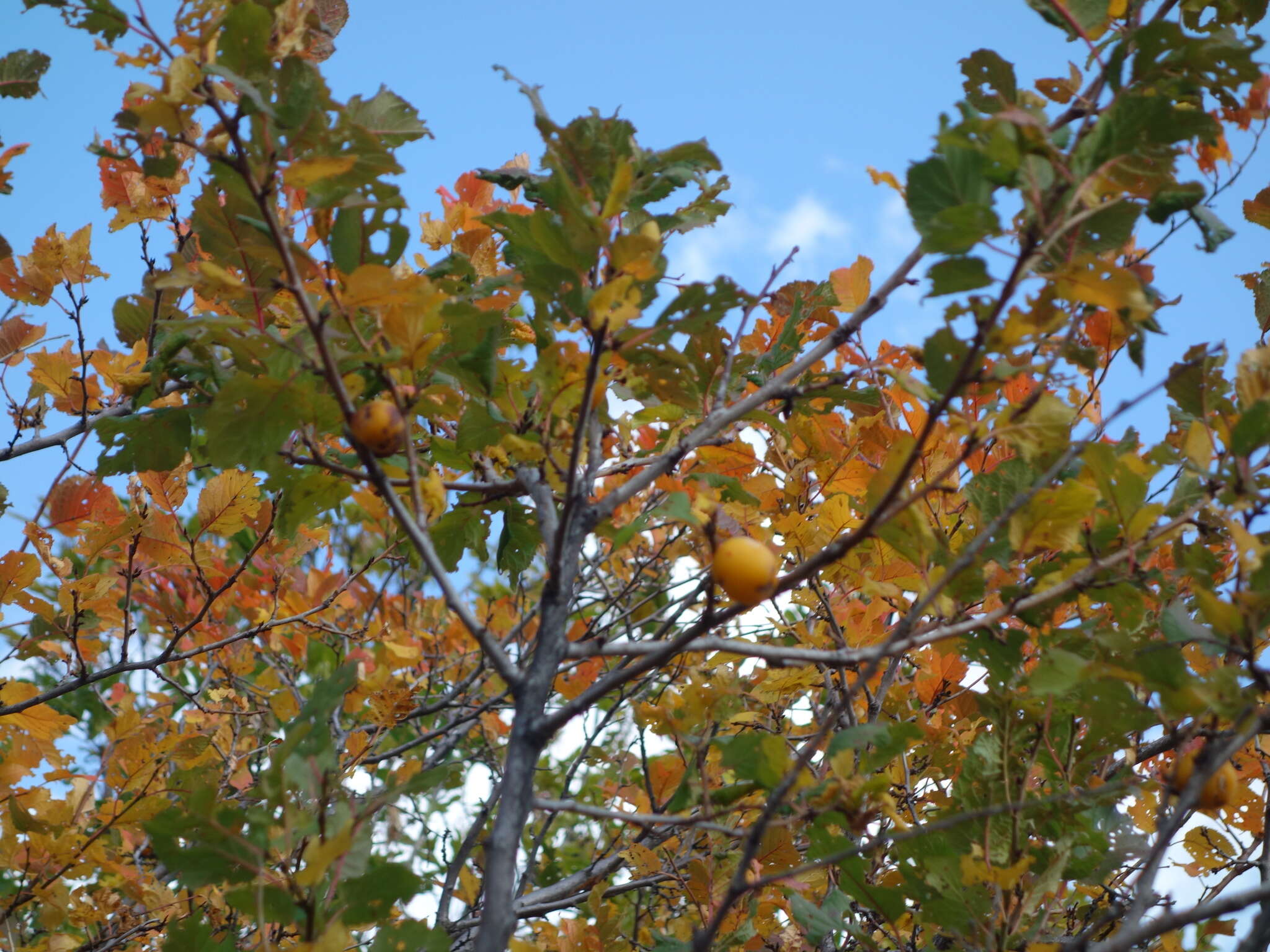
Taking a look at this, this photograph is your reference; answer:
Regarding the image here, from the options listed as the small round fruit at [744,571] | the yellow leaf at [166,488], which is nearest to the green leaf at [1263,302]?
the small round fruit at [744,571]

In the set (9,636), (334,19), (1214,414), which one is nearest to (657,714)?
(1214,414)

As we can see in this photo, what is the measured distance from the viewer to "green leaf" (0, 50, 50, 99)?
87.1 inches

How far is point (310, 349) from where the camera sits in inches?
60.7

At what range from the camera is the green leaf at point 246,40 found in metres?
1.31

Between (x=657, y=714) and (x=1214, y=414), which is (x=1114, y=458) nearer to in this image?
(x=1214, y=414)

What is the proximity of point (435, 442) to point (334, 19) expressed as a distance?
2.70 ft

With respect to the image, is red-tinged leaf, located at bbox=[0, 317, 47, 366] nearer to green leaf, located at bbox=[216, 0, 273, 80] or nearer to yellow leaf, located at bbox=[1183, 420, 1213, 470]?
green leaf, located at bbox=[216, 0, 273, 80]

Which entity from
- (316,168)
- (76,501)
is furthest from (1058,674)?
(76,501)

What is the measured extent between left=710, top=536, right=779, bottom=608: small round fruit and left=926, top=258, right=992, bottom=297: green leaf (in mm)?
417

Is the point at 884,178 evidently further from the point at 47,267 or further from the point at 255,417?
the point at 47,267

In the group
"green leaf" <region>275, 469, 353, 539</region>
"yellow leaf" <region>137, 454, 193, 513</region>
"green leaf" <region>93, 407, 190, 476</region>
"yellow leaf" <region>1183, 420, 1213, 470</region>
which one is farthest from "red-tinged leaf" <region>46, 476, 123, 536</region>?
"yellow leaf" <region>1183, 420, 1213, 470</region>

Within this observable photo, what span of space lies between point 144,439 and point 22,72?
1074 mm

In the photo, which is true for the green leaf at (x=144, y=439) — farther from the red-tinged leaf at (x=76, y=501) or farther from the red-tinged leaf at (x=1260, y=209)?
the red-tinged leaf at (x=1260, y=209)

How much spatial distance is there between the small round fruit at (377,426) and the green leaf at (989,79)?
3.57ft
